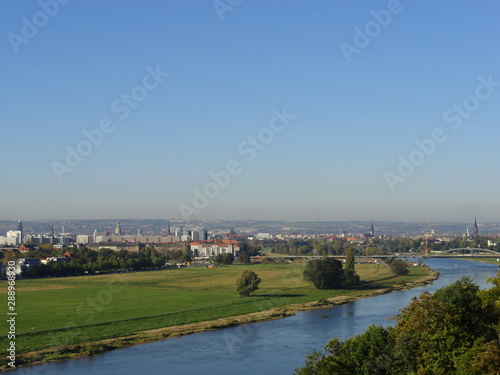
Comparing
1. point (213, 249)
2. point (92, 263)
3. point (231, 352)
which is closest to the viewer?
→ point (231, 352)

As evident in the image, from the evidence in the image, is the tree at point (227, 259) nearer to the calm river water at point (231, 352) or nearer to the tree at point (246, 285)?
the tree at point (246, 285)

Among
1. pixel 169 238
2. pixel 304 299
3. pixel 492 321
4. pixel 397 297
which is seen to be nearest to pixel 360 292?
pixel 397 297

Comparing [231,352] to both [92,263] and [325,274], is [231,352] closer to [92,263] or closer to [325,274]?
[325,274]

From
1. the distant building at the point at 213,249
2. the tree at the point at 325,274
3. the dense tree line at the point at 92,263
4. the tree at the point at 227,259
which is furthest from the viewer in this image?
the distant building at the point at 213,249

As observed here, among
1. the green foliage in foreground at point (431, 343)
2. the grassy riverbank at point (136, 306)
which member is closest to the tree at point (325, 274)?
the grassy riverbank at point (136, 306)

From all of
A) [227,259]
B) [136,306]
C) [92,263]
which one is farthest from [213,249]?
[136,306]

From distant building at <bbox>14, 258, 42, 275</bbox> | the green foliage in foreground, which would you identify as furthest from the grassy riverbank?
the green foliage in foreground
